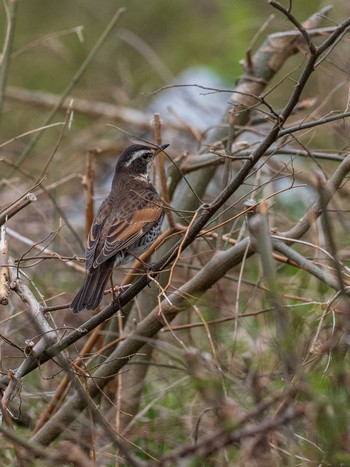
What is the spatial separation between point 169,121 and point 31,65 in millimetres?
4488

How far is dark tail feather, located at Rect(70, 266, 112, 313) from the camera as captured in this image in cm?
480

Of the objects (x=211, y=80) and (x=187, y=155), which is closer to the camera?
(x=187, y=155)

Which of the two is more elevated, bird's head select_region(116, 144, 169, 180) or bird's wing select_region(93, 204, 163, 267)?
bird's head select_region(116, 144, 169, 180)

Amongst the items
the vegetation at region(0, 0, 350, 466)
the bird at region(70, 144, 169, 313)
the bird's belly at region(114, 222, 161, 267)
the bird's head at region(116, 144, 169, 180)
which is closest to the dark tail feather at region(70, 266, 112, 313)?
the bird at region(70, 144, 169, 313)

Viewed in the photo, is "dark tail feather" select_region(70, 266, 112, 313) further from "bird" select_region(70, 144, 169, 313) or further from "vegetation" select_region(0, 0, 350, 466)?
"vegetation" select_region(0, 0, 350, 466)

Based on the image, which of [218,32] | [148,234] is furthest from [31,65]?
[148,234]

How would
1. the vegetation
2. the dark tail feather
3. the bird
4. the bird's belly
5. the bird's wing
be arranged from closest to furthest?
the vegetation → the dark tail feather → the bird → the bird's wing → the bird's belly

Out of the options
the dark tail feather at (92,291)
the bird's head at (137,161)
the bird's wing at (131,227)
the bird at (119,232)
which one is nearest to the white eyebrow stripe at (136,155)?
the bird's head at (137,161)

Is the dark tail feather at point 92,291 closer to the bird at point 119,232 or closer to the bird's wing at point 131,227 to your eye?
the bird at point 119,232

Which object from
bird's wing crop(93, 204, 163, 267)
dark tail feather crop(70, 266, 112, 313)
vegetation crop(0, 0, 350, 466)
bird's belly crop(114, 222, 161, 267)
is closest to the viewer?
vegetation crop(0, 0, 350, 466)

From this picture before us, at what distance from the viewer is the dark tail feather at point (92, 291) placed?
4.80 metres

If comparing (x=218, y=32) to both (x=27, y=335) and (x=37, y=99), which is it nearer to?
(x=37, y=99)

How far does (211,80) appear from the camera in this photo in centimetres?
1136

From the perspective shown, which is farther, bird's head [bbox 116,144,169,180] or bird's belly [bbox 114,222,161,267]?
bird's head [bbox 116,144,169,180]
